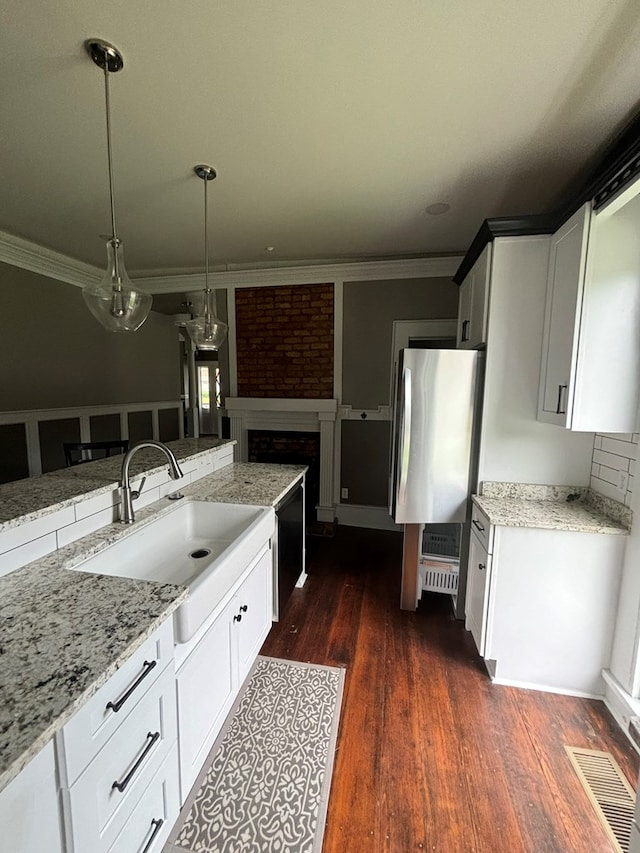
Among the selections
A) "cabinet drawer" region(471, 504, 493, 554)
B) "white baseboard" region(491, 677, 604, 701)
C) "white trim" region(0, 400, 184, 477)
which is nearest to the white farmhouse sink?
"cabinet drawer" region(471, 504, 493, 554)

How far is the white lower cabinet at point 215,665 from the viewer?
1.12 metres

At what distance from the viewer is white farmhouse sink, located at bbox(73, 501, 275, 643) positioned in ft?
3.78

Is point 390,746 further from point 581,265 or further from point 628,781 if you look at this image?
point 581,265

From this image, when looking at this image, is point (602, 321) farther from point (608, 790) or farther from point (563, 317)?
point (608, 790)

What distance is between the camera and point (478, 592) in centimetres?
197

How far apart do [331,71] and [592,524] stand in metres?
2.28

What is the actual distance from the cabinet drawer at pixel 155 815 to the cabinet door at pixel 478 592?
1527mm

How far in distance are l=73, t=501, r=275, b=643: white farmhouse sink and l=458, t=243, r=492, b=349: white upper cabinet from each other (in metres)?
1.66

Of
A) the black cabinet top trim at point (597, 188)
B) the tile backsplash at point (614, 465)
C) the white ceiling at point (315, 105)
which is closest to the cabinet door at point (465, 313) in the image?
the black cabinet top trim at point (597, 188)

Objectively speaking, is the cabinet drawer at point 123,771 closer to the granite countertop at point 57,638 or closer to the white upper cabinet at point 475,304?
the granite countertop at point 57,638

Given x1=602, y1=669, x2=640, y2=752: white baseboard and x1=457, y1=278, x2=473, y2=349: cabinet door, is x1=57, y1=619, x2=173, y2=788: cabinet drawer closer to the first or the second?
x1=602, y1=669, x2=640, y2=752: white baseboard

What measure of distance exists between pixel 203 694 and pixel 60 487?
3.20ft

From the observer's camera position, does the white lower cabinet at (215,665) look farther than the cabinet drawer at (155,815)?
Yes

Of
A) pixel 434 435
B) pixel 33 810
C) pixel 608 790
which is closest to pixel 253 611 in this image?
pixel 33 810
